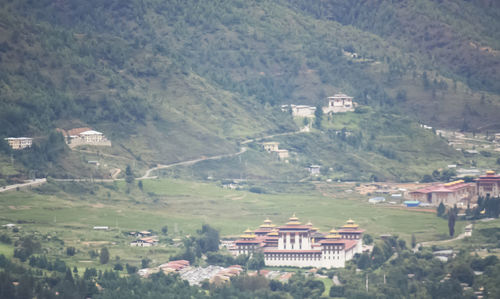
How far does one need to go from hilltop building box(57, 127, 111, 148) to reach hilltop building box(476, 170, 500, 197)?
155 feet

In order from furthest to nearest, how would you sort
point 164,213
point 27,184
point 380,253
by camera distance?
point 164,213 → point 27,184 → point 380,253

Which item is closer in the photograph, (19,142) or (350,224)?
(350,224)

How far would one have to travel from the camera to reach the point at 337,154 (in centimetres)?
17750

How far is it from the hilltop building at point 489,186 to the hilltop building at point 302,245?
90.8 ft

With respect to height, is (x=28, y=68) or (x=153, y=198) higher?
(x=28, y=68)

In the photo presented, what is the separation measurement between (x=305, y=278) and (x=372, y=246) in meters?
16.0

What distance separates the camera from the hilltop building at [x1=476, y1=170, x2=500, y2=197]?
151 meters

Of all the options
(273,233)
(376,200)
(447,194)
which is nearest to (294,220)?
(273,233)

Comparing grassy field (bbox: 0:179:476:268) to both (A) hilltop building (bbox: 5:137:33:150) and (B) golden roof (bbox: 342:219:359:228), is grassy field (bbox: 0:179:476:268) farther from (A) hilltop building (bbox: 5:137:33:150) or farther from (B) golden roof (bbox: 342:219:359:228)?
(A) hilltop building (bbox: 5:137:33:150)

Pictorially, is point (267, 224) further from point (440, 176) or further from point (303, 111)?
point (303, 111)

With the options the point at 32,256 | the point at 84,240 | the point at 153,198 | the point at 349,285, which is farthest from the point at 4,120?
the point at 349,285

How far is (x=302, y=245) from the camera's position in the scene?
125 metres

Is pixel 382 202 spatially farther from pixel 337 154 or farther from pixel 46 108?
pixel 46 108

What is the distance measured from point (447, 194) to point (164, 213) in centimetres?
3423
